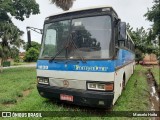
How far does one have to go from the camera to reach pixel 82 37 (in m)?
5.50

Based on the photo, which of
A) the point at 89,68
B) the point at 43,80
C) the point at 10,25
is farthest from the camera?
the point at 10,25

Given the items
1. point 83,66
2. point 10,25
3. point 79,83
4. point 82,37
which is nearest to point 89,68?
point 83,66

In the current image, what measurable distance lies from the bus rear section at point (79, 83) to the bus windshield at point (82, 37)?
29cm

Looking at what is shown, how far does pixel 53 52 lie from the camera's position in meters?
5.87

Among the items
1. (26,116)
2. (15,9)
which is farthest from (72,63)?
(15,9)

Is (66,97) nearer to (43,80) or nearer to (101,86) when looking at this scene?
(43,80)

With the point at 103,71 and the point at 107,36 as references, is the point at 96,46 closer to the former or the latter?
the point at 107,36

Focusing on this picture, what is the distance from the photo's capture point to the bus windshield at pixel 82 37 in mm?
5195

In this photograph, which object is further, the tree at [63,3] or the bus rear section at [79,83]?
the tree at [63,3]

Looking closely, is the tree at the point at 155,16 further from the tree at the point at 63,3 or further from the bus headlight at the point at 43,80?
the bus headlight at the point at 43,80

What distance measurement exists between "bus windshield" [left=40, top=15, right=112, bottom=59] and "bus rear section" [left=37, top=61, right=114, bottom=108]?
0.29 meters

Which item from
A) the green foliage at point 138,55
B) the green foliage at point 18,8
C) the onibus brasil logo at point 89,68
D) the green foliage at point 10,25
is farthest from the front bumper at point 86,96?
the green foliage at point 138,55

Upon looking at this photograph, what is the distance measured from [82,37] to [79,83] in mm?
1304

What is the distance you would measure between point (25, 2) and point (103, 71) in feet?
62.6
